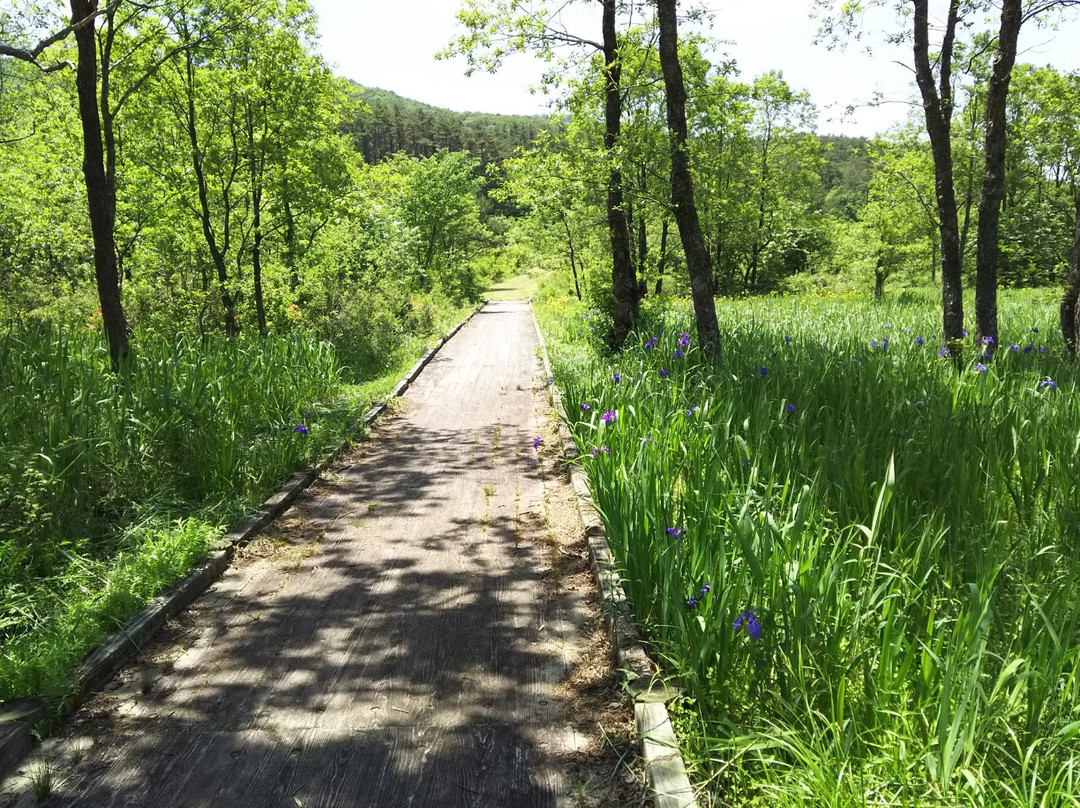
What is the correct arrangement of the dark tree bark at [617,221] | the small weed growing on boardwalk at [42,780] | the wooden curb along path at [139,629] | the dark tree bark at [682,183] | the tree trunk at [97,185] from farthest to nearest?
1. the dark tree bark at [617,221]
2. the dark tree bark at [682,183]
3. the tree trunk at [97,185]
4. the wooden curb along path at [139,629]
5. the small weed growing on boardwalk at [42,780]

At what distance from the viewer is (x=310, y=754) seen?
8.73 ft

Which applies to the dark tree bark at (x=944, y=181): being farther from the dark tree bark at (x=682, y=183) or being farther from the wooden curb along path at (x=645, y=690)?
the wooden curb along path at (x=645, y=690)

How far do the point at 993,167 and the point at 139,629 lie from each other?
9.90 meters

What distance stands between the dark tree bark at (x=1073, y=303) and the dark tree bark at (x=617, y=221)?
557 centimetres

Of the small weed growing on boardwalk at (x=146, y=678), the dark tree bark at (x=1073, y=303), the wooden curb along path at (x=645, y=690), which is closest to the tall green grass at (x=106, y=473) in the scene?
the small weed growing on boardwalk at (x=146, y=678)

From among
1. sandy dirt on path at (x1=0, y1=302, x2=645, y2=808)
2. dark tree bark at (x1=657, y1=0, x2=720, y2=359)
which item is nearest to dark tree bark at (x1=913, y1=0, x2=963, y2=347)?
dark tree bark at (x1=657, y1=0, x2=720, y2=359)

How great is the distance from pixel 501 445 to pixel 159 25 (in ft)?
27.1

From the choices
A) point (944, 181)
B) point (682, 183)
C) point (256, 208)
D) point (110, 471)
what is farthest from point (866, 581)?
point (256, 208)

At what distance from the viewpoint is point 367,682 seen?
3180 millimetres

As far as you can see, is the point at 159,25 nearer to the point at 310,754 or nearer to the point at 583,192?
the point at 583,192

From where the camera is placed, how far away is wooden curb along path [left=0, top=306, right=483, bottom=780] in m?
2.68

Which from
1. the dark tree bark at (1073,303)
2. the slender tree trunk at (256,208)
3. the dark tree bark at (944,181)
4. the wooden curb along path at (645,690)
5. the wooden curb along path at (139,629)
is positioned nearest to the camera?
the wooden curb along path at (645,690)

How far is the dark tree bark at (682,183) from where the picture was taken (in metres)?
7.10

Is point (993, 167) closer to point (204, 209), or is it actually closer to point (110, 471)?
point (110, 471)
